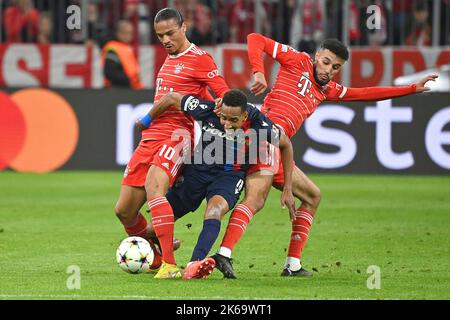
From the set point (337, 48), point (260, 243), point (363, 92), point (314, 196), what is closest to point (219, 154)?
point (314, 196)

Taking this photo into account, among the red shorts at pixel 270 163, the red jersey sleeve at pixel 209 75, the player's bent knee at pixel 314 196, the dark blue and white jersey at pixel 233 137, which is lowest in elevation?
the player's bent knee at pixel 314 196

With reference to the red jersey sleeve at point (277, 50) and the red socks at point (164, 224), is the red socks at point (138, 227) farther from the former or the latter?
the red jersey sleeve at point (277, 50)

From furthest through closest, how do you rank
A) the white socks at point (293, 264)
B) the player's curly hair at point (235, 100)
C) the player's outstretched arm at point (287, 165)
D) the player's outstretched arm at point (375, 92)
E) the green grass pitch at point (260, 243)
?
the player's outstretched arm at point (375, 92) < the white socks at point (293, 264) < the player's outstretched arm at point (287, 165) < the player's curly hair at point (235, 100) < the green grass pitch at point (260, 243)

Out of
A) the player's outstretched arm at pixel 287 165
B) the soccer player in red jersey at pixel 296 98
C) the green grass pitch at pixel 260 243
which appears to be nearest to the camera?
the green grass pitch at pixel 260 243

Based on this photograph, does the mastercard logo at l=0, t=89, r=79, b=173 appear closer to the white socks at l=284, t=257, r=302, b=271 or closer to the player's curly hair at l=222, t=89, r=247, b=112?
the white socks at l=284, t=257, r=302, b=271

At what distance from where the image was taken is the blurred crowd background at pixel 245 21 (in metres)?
19.7

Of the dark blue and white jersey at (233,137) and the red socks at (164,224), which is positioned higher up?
the dark blue and white jersey at (233,137)

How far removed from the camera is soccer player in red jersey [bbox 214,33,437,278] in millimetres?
9742

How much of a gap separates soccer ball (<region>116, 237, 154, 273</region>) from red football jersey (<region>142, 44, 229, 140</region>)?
3.29 feet

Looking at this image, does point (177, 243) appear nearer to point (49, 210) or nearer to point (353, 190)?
point (49, 210)

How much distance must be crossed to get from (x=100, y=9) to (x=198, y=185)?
1132 cm

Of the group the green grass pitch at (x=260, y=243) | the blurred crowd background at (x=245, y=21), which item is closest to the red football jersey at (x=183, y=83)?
the green grass pitch at (x=260, y=243)

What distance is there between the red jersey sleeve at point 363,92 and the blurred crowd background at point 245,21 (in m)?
8.84

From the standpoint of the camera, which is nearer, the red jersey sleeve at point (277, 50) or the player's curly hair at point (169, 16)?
the player's curly hair at point (169, 16)
